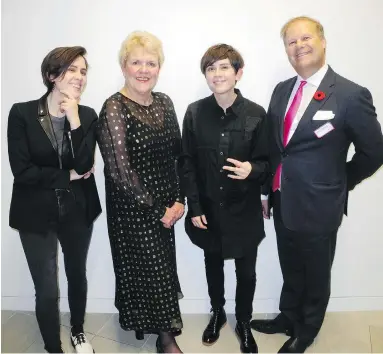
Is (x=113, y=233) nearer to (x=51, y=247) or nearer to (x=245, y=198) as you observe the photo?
(x=51, y=247)

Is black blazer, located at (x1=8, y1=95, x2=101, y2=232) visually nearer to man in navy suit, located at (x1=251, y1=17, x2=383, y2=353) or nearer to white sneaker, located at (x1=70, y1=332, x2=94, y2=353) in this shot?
white sneaker, located at (x1=70, y1=332, x2=94, y2=353)

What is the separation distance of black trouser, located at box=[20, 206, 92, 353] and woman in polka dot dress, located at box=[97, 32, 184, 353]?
0.18 metres

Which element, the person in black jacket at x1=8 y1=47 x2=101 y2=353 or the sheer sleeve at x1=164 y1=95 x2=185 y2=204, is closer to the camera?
the person in black jacket at x1=8 y1=47 x2=101 y2=353

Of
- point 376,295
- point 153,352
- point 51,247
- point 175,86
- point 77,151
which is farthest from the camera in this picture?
point 376,295

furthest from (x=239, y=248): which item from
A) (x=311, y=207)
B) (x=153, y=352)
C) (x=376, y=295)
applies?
(x=376, y=295)

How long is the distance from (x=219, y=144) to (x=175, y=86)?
65 centimetres

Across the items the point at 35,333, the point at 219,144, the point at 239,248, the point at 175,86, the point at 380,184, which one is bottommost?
the point at 35,333

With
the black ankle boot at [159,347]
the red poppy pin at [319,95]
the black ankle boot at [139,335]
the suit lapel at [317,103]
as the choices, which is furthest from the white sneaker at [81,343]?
the red poppy pin at [319,95]

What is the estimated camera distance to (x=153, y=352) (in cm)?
215

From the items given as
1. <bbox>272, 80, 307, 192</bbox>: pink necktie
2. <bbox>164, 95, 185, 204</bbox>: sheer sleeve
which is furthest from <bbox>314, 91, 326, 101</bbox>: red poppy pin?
<bbox>164, 95, 185, 204</bbox>: sheer sleeve

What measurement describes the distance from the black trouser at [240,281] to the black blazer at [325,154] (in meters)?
0.34

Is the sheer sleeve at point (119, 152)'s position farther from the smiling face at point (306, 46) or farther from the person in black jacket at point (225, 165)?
the smiling face at point (306, 46)

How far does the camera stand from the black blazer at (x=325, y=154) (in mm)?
1741

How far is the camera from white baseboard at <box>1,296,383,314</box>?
2.55 m
